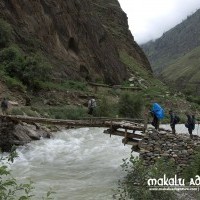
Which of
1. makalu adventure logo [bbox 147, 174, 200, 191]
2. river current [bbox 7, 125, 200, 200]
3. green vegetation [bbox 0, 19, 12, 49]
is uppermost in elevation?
green vegetation [bbox 0, 19, 12, 49]

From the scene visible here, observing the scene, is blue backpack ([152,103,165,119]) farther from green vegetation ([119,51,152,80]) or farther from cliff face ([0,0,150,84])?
green vegetation ([119,51,152,80])

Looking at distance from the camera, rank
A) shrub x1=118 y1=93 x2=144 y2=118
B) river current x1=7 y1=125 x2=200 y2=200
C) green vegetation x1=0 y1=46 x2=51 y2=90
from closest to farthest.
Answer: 1. river current x1=7 y1=125 x2=200 y2=200
2. green vegetation x1=0 y1=46 x2=51 y2=90
3. shrub x1=118 y1=93 x2=144 y2=118

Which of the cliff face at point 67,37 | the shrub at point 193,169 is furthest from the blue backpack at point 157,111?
the cliff face at point 67,37

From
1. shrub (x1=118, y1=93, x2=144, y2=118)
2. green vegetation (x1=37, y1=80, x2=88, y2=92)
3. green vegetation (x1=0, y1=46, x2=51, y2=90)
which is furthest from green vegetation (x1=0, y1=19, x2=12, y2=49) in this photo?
shrub (x1=118, y1=93, x2=144, y2=118)

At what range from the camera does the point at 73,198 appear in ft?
Result: 51.5

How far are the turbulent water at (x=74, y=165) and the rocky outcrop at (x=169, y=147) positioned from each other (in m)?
1.75

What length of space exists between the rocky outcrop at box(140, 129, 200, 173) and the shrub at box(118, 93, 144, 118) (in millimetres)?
28852

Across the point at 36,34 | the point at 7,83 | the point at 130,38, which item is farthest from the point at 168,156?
the point at 130,38

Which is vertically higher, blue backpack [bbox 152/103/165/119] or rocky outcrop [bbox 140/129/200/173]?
blue backpack [bbox 152/103/165/119]

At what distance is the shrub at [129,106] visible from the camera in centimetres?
4881

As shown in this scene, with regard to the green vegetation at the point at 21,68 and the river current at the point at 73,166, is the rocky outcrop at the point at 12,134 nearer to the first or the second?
the river current at the point at 73,166

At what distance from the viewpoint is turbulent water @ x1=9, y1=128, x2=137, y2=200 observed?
55.7 feet

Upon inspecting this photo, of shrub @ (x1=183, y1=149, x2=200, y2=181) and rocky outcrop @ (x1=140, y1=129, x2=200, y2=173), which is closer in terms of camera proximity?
shrub @ (x1=183, y1=149, x2=200, y2=181)

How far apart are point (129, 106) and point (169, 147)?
29986 millimetres
